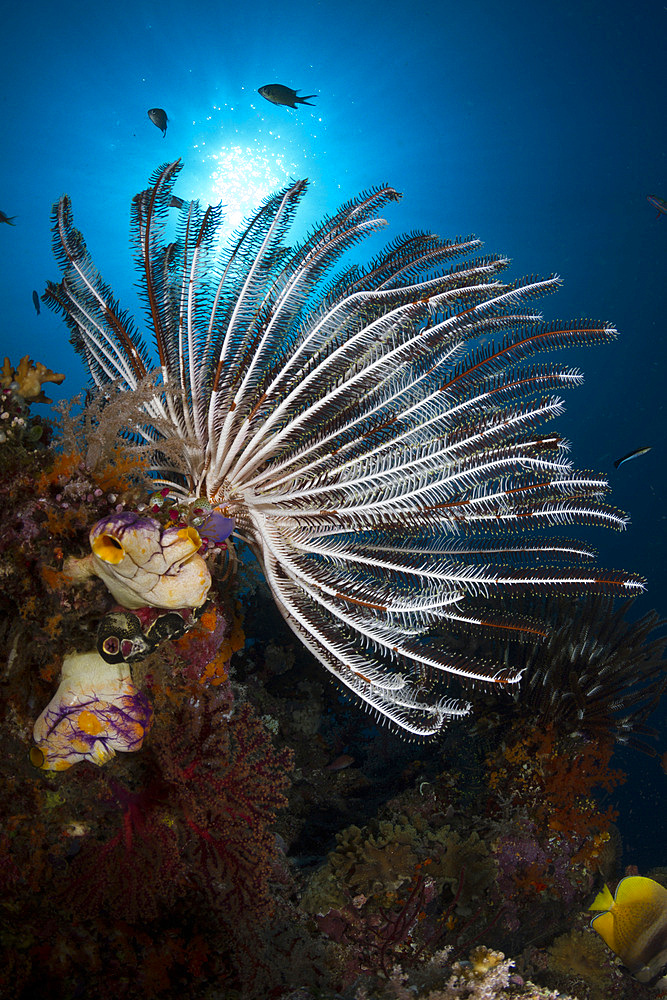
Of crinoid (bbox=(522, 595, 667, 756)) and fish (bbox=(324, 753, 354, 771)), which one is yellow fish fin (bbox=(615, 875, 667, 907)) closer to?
crinoid (bbox=(522, 595, 667, 756))

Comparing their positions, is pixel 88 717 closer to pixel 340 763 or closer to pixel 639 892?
pixel 340 763

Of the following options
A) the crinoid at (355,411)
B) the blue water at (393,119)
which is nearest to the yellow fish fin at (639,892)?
the crinoid at (355,411)

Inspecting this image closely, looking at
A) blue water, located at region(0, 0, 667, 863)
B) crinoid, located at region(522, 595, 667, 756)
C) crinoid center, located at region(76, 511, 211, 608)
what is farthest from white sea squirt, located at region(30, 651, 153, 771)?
blue water, located at region(0, 0, 667, 863)

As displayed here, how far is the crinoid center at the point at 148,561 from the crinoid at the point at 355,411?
42.2 inches

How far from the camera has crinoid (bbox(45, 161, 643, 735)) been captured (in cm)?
324

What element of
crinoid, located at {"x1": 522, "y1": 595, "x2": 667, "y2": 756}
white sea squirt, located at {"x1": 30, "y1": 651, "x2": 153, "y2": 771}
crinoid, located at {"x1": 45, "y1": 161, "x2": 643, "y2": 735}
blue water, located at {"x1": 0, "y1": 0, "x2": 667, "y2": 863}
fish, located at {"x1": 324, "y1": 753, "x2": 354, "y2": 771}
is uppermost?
blue water, located at {"x1": 0, "y1": 0, "x2": 667, "y2": 863}

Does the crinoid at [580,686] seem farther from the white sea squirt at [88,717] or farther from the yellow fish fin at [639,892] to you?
the white sea squirt at [88,717]

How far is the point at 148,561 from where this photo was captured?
6.81 feet

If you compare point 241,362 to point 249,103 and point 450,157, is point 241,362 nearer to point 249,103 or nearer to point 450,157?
point 249,103

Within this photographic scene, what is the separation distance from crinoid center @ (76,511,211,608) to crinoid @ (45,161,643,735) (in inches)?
42.2

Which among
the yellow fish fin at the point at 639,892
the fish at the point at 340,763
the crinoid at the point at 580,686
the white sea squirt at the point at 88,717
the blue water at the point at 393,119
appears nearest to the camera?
the white sea squirt at the point at 88,717

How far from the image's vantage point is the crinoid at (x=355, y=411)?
3.24 metres

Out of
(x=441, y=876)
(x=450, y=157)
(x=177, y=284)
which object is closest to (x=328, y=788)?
(x=441, y=876)

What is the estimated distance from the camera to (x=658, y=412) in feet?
136
